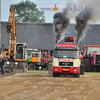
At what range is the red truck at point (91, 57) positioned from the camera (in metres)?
25.2

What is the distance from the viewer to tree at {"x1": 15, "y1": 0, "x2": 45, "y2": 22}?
76119 millimetres

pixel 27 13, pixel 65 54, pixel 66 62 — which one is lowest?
pixel 66 62

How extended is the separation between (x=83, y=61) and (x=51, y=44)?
19.2 metres

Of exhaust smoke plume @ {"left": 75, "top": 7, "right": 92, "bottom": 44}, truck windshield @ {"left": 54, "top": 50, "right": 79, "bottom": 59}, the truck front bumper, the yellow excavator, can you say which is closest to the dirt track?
the truck front bumper

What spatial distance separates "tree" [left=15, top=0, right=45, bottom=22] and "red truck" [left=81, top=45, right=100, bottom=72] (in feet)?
167

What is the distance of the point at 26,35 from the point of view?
4400 centimetres

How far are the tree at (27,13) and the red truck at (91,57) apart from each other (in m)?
50.9

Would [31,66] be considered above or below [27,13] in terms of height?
below

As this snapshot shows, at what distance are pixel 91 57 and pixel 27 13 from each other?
2159 inches

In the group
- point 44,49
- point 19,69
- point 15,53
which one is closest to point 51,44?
point 44,49

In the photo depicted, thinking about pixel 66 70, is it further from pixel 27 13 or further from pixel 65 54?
pixel 27 13

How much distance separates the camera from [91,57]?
25562 mm

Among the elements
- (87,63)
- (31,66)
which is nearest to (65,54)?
(87,63)

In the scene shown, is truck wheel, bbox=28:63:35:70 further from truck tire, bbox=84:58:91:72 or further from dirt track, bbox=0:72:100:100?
dirt track, bbox=0:72:100:100
